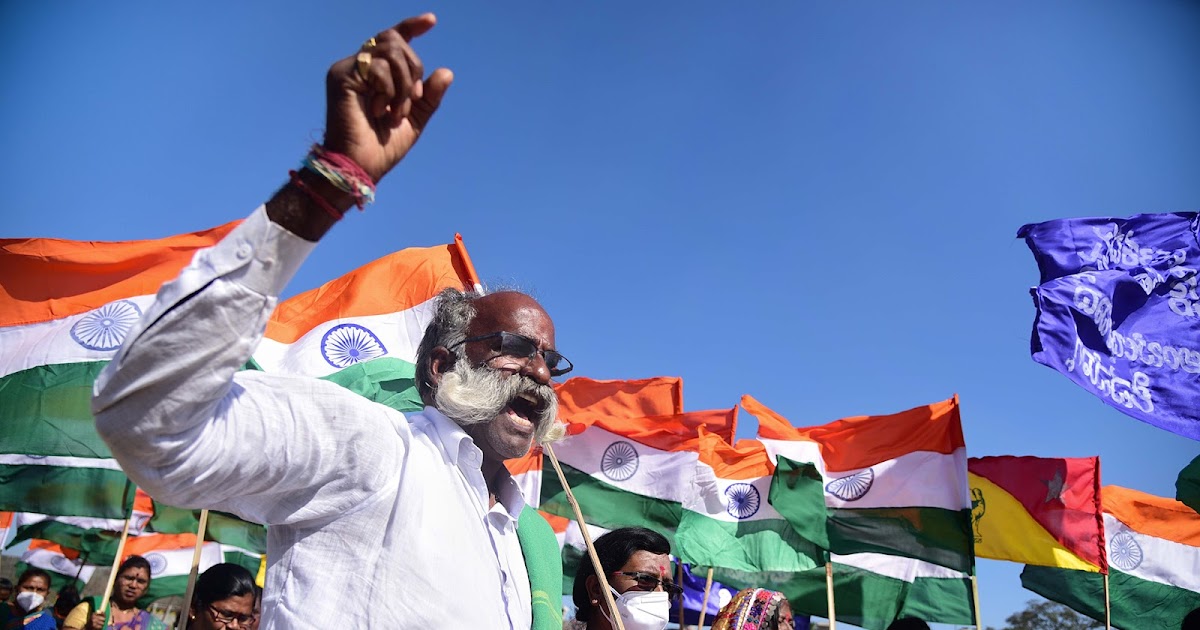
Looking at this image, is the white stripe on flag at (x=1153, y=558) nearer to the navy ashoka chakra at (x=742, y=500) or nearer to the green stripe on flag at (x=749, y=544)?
the green stripe on flag at (x=749, y=544)

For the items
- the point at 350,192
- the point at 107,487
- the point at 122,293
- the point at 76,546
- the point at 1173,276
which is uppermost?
the point at 1173,276

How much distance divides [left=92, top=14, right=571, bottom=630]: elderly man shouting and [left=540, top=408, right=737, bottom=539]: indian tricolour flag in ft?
28.8

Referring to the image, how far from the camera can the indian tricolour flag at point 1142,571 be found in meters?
12.9

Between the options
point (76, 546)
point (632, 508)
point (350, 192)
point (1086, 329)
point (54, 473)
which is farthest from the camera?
point (76, 546)

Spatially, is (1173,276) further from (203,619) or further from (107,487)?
(107,487)

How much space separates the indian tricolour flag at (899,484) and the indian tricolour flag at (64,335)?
8.27m

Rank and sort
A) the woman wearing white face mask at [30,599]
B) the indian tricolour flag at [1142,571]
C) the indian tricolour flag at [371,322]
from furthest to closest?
the indian tricolour flag at [1142,571]
the woman wearing white face mask at [30,599]
the indian tricolour flag at [371,322]

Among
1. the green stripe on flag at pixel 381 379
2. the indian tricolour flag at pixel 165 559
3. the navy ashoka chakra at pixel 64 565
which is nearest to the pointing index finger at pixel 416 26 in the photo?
the green stripe on flag at pixel 381 379

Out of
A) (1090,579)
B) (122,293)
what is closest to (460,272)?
(122,293)

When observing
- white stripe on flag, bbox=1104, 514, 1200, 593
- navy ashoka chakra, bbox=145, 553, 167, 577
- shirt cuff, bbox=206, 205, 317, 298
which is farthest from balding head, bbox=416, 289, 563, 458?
navy ashoka chakra, bbox=145, 553, 167, 577

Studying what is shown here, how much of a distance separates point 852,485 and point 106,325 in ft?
30.9

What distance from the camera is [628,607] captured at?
15.0ft

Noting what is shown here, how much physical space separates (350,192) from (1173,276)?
382 inches

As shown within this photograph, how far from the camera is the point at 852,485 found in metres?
12.4
